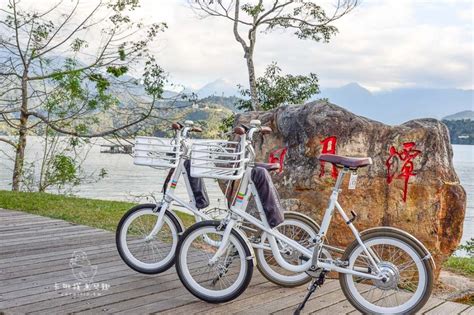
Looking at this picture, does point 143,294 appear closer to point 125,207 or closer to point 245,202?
point 245,202

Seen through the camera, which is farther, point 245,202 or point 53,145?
point 53,145

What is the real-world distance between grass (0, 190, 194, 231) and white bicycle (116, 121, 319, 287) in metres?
1.92

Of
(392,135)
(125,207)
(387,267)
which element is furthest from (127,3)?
(387,267)

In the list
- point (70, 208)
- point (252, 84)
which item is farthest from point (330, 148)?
point (252, 84)

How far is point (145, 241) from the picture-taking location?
4.09 meters

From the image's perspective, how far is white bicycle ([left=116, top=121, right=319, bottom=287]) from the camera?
3967mm

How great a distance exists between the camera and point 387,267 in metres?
3.32

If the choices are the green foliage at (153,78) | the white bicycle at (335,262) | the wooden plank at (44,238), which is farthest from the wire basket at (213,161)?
the green foliage at (153,78)

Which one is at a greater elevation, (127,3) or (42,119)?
(127,3)

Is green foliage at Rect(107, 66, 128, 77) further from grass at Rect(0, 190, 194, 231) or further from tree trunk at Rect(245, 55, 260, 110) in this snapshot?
grass at Rect(0, 190, 194, 231)

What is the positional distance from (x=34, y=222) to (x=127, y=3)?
5711 millimetres

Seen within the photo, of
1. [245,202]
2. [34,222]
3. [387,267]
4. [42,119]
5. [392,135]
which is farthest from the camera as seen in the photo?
[42,119]

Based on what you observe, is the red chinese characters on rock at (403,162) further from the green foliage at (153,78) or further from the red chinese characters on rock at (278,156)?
the green foliage at (153,78)

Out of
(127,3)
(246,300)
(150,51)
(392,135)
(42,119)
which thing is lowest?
(246,300)
